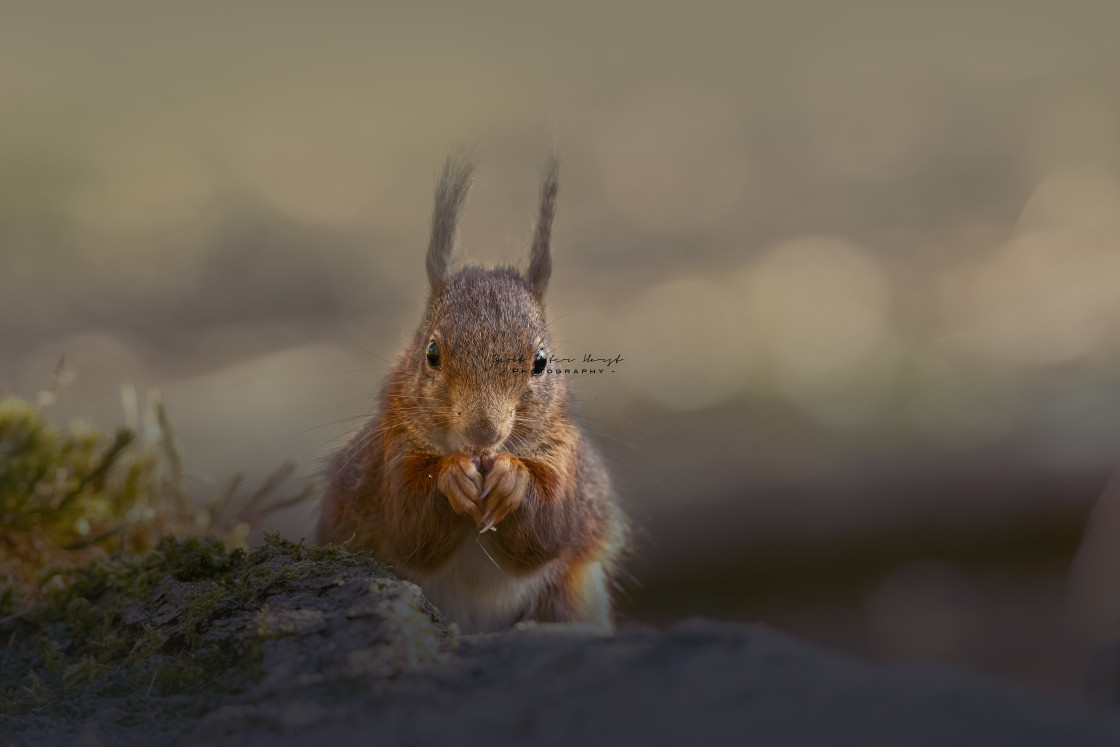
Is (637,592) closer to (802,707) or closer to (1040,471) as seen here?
(1040,471)

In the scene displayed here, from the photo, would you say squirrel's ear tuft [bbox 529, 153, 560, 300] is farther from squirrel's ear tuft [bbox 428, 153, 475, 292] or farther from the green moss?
the green moss

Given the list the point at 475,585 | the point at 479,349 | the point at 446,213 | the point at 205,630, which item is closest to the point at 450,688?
the point at 205,630

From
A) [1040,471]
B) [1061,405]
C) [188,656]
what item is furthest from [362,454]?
[1061,405]

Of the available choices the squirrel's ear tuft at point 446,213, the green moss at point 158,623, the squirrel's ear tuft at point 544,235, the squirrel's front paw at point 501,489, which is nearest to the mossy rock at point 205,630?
the green moss at point 158,623

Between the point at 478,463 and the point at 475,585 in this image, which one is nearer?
the point at 478,463

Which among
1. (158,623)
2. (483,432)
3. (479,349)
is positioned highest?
(479,349)

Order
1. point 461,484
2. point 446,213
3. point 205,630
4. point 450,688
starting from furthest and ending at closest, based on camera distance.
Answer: point 446,213
point 461,484
point 205,630
point 450,688

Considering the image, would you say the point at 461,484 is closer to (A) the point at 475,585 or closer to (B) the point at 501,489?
(B) the point at 501,489

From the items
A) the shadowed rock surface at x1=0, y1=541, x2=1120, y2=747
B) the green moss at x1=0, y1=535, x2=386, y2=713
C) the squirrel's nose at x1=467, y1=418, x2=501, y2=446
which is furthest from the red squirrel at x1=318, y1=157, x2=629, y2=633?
the shadowed rock surface at x1=0, y1=541, x2=1120, y2=747
